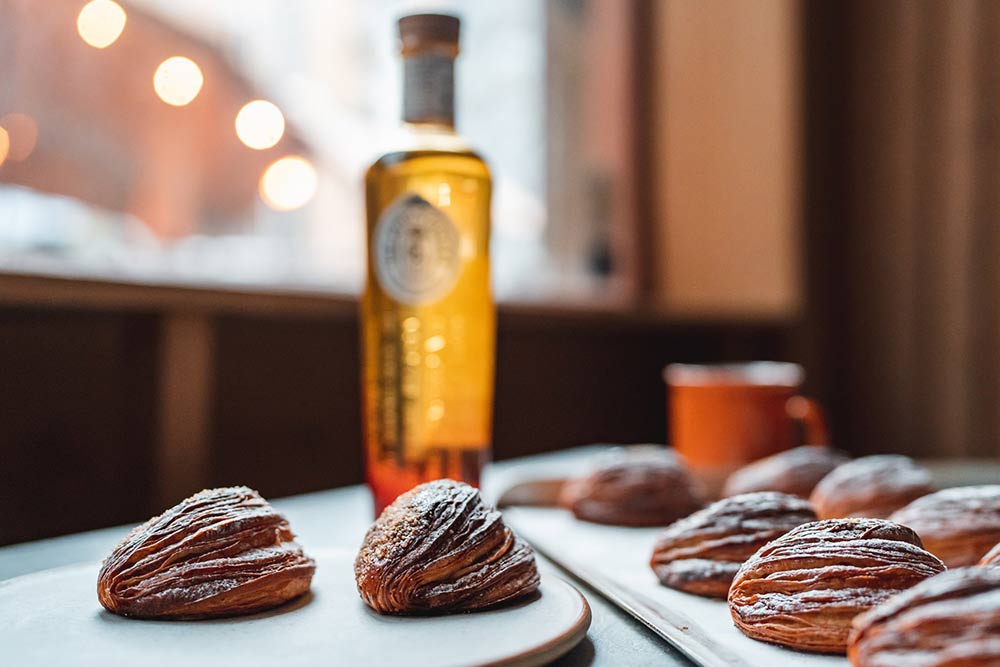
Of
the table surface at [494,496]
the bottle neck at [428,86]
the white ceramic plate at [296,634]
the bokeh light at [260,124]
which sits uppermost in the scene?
the bokeh light at [260,124]

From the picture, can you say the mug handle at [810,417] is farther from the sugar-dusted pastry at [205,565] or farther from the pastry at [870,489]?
the sugar-dusted pastry at [205,565]

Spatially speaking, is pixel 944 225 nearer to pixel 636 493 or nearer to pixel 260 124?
pixel 260 124

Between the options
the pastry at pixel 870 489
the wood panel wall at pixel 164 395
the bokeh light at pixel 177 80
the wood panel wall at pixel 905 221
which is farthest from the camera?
the wood panel wall at pixel 905 221

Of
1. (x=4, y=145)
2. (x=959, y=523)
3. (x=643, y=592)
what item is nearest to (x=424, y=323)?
(x=643, y=592)

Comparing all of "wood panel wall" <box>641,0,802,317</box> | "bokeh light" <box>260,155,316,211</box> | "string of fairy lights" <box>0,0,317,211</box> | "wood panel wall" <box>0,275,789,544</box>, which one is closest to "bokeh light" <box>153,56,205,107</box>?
"string of fairy lights" <box>0,0,317,211</box>

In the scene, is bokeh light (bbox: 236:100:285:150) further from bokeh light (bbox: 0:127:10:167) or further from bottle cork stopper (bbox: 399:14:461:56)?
bottle cork stopper (bbox: 399:14:461:56)


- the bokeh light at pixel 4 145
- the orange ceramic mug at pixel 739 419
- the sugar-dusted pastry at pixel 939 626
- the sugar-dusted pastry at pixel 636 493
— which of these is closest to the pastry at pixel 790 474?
the sugar-dusted pastry at pixel 636 493
